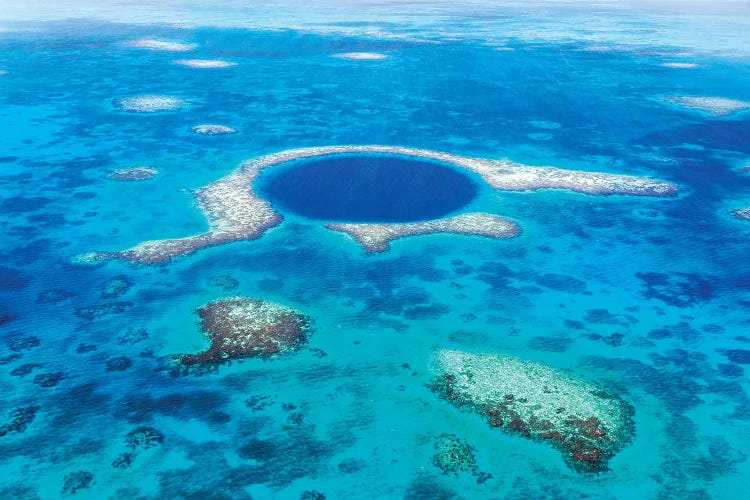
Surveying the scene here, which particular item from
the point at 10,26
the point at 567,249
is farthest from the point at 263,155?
the point at 10,26

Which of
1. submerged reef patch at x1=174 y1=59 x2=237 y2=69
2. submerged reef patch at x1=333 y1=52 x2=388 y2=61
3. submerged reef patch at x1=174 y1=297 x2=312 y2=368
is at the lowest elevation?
submerged reef patch at x1=174 y1=297 x2=312 y2=368

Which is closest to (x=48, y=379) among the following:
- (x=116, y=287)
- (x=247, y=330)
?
(x=116, y=287)

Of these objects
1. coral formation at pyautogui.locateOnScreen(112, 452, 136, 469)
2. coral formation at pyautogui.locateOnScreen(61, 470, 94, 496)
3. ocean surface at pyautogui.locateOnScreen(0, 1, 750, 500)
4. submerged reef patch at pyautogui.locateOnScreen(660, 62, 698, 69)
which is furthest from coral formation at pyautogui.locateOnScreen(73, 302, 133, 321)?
submerged reef patch at pyautogui.locateOnScreen(660, 62, 698, 69)

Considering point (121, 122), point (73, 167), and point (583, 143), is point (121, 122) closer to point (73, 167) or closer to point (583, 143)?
point (73, 167)

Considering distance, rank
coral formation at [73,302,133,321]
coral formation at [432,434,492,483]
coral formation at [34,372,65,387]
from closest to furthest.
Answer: coral formation at [432,434,492,483] → coral formation at [34,372,65,387] → coral formation at [73,302,133,321]

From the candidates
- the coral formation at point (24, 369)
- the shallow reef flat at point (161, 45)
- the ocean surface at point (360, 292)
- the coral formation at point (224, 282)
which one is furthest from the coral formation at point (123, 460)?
the shallow reef flat at point (161, 45)

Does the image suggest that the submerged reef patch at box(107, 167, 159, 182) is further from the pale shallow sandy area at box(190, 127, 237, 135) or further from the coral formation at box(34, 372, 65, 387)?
the coral formation at box(34, 372, 65, 387)

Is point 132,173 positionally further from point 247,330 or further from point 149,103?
point 247,330
